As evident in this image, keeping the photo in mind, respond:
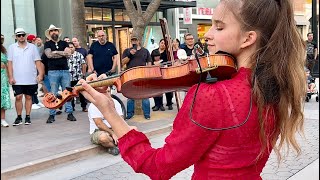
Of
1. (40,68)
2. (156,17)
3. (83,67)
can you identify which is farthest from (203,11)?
(40,68)

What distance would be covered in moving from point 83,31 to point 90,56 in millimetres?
1719

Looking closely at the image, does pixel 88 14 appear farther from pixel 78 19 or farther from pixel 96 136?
pixel 96 136

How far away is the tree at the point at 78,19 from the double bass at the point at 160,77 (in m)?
8.56

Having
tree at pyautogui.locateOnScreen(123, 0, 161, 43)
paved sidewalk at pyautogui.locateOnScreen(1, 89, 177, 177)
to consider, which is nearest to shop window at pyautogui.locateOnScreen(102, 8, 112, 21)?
tree at pyautogui.locateOnScreen(123, 0, 161, 43)

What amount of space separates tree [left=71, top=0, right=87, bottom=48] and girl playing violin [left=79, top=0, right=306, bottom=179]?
30.1ft

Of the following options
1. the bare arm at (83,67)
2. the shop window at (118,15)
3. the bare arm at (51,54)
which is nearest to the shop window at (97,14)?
the shop window at (118,15)

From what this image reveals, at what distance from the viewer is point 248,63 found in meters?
1.25

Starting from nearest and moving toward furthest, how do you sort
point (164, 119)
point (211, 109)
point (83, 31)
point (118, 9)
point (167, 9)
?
1. point (211, 109)
2. point (164, 119)
3. point (83, 31)
4. point (118, 9)
5. point (167, 9)

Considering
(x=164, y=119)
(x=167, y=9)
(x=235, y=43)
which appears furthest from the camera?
(x=167, y=9)

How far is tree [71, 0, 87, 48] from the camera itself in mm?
10070

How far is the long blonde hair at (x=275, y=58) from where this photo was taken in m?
1.19

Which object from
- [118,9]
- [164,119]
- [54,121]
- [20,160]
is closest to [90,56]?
[54,121]

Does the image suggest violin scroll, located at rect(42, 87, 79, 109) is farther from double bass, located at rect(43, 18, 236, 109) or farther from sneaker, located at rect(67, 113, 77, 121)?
sneaker, located at rect(67, 113, 77, 121)

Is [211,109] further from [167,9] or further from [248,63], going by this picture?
[167,9]
